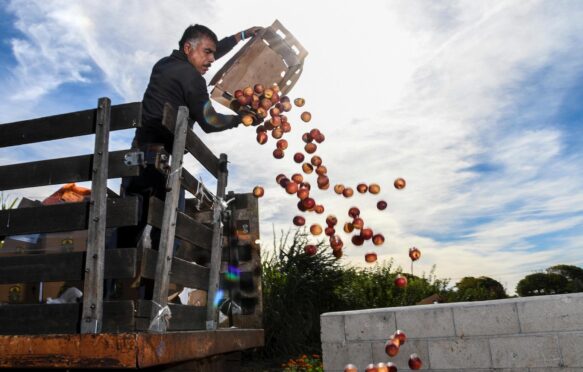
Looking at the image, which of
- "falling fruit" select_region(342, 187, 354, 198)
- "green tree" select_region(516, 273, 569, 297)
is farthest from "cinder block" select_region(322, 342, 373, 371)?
"green tree" select_region(516, 273, 569, 297)

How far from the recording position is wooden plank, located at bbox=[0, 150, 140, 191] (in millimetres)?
2885

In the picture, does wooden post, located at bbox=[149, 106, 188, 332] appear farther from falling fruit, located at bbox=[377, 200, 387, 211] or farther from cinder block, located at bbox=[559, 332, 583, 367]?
cinder block, located at bbox=[559, 332, 583, 367]

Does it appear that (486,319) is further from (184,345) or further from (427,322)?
(184,345)

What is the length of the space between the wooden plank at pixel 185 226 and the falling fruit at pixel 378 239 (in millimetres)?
1730

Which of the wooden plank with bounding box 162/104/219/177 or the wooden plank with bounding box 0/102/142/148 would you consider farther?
the wooden plank with bounding box 162/104/219/177

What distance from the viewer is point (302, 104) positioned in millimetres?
5230

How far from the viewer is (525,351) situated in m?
4.59

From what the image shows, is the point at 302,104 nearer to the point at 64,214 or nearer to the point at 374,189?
the point at 374,189

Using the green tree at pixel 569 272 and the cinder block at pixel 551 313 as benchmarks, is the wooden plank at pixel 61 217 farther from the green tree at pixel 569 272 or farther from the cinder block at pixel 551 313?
the green tree at pixel 569 272

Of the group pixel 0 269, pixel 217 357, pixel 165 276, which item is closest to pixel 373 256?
pixel 217 357

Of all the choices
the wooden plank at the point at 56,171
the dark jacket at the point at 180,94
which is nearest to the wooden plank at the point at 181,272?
the wooden plank at the point at 56,171

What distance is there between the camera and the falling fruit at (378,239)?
4645mm

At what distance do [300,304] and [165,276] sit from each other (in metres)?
6.78

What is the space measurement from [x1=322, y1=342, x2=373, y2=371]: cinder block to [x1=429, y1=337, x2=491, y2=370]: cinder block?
77 cm
